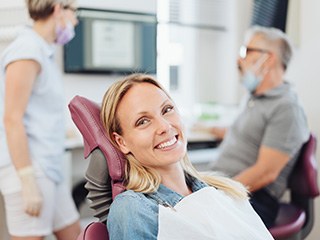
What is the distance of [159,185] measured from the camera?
118cm

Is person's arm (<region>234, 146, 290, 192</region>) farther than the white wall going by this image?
No

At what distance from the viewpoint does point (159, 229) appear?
3.36 feet

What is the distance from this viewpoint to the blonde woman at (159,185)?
1037 millimetres

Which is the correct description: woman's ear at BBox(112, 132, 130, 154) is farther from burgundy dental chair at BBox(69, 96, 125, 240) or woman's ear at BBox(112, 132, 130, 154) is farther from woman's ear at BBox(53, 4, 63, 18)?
woman's ear at BBox(53, 4, 63, 18)

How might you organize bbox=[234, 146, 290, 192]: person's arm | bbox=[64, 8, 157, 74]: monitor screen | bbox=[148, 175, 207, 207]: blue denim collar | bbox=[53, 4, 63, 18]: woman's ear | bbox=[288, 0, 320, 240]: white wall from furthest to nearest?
bbox=[64, 8, 157, 74]: monitor screen
bbox=[288, 0, 320, 240]: white wall
bbox=[234, 146, 290, 192]: person's arm
bbox=[53, 4, 63, 18]: woman's ear
bbox=[148, 175, 207, 207]: blue denim collar

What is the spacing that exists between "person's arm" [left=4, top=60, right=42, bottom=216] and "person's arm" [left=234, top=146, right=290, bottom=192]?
0.91m

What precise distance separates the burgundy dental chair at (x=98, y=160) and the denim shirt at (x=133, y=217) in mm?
84

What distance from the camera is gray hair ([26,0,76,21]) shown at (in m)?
1.42

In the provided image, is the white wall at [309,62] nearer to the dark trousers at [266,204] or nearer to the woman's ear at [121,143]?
the dark trousers at [266,204]

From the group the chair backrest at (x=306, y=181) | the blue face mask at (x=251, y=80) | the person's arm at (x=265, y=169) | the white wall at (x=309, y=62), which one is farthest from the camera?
the white wall at (x=309, y=62)

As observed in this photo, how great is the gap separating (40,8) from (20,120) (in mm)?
368

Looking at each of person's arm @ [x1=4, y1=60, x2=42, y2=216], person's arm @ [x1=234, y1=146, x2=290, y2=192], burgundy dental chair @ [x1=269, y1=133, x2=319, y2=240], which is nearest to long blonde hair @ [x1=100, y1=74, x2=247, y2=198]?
person's arm @ [x1=4, y1=60, x2=42, y2=216]

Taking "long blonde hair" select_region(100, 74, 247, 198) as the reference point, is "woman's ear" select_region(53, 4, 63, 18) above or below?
above

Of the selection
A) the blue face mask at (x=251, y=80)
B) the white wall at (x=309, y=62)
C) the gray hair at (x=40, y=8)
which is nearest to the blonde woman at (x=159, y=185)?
the gray hair at (x=40, y=8)
